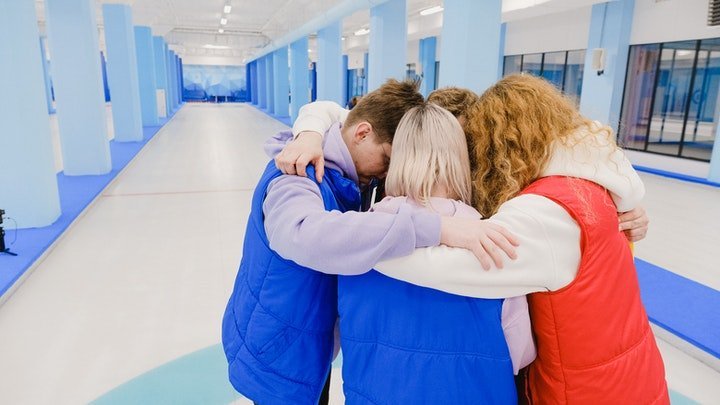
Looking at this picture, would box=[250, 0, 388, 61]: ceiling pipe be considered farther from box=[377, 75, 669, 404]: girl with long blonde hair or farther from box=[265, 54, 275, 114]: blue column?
box=[265, 54, 275, 114]: blue column

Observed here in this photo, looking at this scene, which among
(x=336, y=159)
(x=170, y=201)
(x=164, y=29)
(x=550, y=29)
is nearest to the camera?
(x=336, y=159)

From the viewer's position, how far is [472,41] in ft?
16.2

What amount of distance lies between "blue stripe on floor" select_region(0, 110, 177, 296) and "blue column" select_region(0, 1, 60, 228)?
0.62 ft

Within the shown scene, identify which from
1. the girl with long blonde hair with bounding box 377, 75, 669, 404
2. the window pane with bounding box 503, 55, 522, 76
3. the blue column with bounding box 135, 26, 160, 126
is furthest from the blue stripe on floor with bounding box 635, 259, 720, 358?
the blue column with bounding box 135, 26, 160, 126

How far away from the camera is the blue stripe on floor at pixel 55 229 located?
12.4 ft

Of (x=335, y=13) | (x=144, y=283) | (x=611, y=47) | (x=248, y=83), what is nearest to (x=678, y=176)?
(x=611, y=47)

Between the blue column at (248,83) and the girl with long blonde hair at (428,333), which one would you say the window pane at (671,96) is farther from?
the blue column at (248,83)

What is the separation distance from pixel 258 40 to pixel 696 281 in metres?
26.3

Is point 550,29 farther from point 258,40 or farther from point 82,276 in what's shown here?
point 258,40

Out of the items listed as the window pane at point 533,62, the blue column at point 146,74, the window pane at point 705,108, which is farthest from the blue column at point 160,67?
the window pane at point 705,108

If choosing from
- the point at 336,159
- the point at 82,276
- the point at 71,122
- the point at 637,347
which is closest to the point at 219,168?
the point at 71,122

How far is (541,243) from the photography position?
38.7 inches

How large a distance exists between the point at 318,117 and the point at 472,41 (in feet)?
12.6

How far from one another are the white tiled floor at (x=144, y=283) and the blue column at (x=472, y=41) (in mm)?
2319
